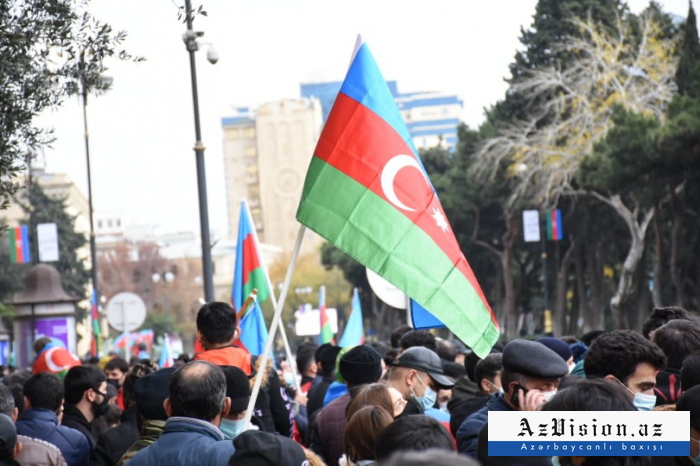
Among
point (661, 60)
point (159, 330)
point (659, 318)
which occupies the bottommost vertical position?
point (159, 330)

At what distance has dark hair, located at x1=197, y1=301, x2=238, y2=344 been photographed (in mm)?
7395

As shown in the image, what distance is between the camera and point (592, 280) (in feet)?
158

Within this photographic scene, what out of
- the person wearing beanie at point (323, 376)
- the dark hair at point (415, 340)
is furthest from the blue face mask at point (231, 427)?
the person wearing beanie at point (323, 376)

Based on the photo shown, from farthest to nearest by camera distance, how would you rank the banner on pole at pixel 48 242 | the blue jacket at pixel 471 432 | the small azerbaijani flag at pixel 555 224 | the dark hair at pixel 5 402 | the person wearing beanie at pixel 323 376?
the small azerbaijani flag at pixel 555 224 < the banner on pole at pixel 48 242 < the person wearing beanie at pixel 323 376 < the dark hair at pixel 5 402 < the blue jacket at pixel 471 432

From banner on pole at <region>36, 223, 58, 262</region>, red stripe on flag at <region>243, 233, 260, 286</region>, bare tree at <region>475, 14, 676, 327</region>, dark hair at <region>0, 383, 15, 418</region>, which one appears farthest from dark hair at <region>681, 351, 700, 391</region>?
banner on pole at <region>36, 223, 58, 262</region>

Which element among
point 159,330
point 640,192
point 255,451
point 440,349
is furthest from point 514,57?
point 159,330

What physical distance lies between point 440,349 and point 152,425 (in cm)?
584

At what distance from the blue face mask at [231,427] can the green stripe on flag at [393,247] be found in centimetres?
107

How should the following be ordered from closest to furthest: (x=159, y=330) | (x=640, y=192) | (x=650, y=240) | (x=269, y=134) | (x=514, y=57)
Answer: (x=640, y=192)
(x=650, y=240)
(x=514, y=57)
(x=159, y=330)
(x=269, y=134)

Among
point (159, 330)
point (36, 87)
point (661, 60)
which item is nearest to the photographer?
point (36, 87)

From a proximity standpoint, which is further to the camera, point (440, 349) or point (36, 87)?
point (440, 349)

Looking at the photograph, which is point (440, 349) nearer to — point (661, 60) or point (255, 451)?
point (255, 451)

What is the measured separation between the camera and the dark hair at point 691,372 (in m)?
5.72

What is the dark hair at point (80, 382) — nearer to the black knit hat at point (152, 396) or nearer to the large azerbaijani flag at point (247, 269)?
the black knit hat at point (152, 396)
